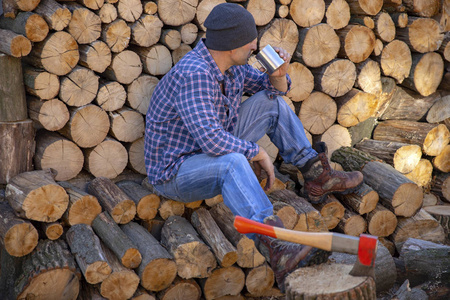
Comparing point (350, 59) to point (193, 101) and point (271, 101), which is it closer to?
point (271, 101)

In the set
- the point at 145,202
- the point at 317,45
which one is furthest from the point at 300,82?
the point at 145,202

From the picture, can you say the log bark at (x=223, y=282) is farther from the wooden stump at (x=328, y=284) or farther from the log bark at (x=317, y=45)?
the log bark at (x=317, y=45)

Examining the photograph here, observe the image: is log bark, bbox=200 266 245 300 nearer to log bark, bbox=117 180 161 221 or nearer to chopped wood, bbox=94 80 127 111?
log bark, bbox=117 180 161 221

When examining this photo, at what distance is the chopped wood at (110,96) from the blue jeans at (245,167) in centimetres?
65

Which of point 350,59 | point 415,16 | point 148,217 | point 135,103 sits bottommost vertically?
point 148,217

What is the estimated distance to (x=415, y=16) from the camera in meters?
4.16

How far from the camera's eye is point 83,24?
9.58ft

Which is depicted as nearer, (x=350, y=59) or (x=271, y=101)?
A: (x=271, y=101)

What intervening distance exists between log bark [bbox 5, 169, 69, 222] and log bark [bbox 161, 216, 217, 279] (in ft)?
2.32

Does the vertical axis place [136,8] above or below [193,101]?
above

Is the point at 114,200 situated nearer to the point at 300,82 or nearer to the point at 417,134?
the point at 300,82

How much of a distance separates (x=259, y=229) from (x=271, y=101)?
1.28 metres

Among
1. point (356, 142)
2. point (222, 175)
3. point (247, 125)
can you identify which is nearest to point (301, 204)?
point (247, 125)

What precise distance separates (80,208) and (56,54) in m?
0.98
